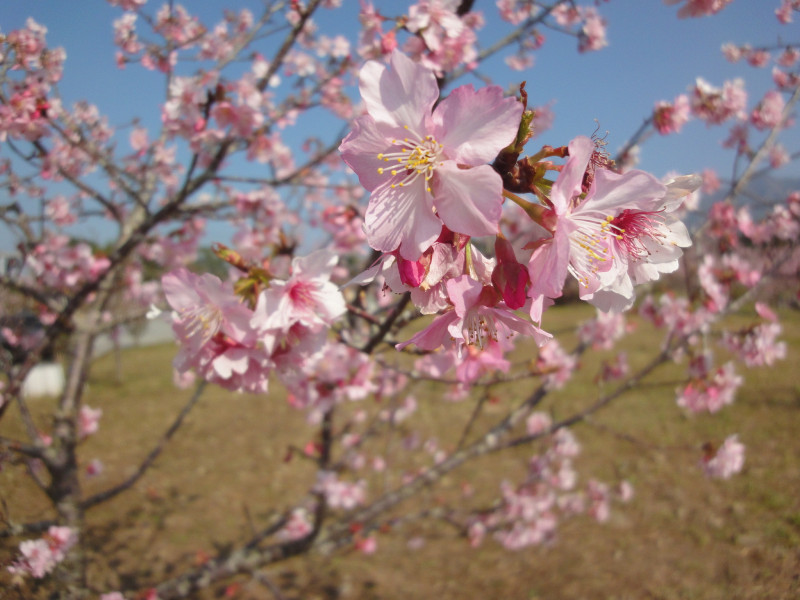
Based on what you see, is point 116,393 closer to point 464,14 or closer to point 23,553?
point 23,553

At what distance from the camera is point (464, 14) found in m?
2.01

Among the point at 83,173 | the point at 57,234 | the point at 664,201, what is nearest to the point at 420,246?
the point at 664,201

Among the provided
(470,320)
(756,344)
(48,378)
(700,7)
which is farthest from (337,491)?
(48,378)

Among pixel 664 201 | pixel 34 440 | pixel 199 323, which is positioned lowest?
pixel 664 201

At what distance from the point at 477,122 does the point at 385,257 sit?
0.24 metres

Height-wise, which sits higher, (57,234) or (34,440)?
(57,234)

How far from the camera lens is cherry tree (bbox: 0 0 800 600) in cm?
63

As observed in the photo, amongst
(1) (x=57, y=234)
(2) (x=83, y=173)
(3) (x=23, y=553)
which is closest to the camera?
(3) (x=23, y=553)

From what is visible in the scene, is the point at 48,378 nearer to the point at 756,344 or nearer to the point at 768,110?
the point at 756,344

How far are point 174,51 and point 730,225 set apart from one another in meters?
4.30

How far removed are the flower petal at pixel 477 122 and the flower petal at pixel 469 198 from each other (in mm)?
32

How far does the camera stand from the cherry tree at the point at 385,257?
0.63 m

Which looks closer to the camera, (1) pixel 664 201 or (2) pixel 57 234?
(1) pixel 664 201

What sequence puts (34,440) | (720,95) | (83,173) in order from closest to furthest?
(34,440), (720,95), (83,173)
